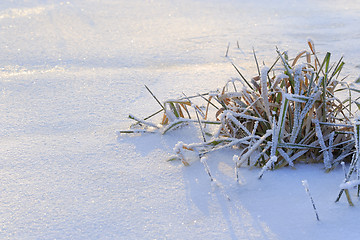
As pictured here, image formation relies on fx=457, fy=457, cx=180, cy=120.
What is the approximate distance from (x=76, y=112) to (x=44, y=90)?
12.7 inches

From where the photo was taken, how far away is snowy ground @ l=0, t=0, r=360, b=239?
3.18ft

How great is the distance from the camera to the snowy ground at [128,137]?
97 centimetres

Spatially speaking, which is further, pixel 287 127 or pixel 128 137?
pixel 128 137

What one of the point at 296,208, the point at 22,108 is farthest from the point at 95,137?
the point at 296,208

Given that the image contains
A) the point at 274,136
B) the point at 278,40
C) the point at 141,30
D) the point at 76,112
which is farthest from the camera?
the point at 141,30

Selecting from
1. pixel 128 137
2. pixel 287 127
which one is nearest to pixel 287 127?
pixel 287 127

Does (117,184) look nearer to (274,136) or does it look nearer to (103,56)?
(274,136)

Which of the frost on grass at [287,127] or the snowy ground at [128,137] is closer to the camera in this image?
the snowy ground at [128,137]

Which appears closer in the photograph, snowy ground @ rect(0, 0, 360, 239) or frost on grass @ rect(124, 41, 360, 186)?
snowy ground @ rect(0, 0, 360, 239)

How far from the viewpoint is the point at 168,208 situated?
1.02 meters

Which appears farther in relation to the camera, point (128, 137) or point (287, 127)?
point (128, 137)

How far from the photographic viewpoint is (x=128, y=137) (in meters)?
1.40

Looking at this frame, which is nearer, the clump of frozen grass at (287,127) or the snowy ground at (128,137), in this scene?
the snowy ground at (128,137)

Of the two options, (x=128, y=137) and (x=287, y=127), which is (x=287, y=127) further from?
(x=128, y=137)
